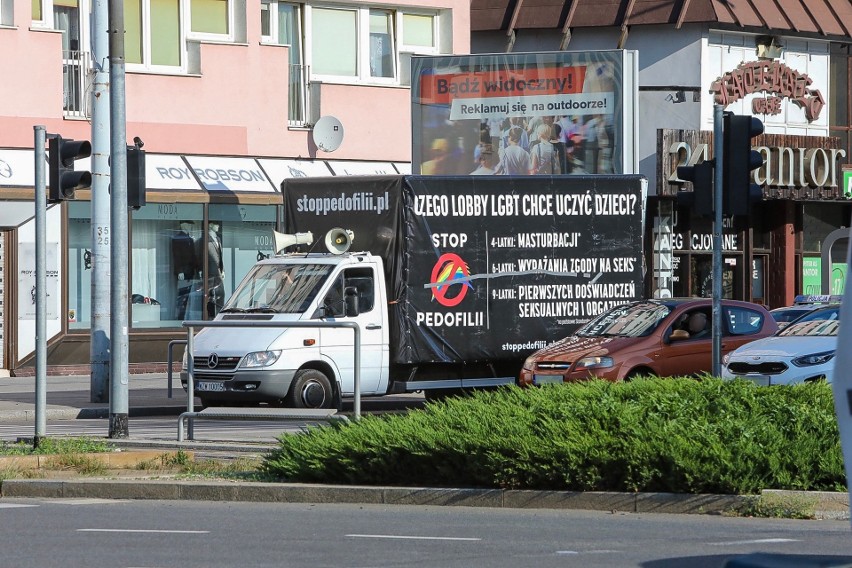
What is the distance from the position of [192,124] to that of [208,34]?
6.23 ft

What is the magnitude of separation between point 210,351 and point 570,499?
9195 millimetres

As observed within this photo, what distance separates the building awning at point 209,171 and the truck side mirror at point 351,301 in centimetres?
893

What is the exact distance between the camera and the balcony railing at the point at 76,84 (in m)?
28.3

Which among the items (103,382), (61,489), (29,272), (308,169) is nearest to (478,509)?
(61,489)

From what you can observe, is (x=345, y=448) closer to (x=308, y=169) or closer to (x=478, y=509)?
(x=478, y=509)

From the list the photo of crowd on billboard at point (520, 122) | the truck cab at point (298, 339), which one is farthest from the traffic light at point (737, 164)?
the photo of crowd on billboard at point (520, 122)

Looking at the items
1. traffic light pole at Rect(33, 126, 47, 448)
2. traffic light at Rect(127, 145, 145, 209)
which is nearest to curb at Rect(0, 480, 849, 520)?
traffic light pole at Rect(33, 126, 47, 448)

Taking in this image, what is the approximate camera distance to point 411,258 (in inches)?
802

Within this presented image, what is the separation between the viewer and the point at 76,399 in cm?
2280

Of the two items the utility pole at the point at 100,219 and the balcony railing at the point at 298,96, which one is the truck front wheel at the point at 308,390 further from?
the balcony railing at the point at 298,96

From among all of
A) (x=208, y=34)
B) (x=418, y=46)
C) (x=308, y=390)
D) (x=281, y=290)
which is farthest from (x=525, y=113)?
(x=308, y=390)

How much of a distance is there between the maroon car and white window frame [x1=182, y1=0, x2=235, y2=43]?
1241 cm

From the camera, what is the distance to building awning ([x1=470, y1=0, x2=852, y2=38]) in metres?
36.0

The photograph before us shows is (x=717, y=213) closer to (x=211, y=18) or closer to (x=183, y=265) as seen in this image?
(x=183, y=265)
